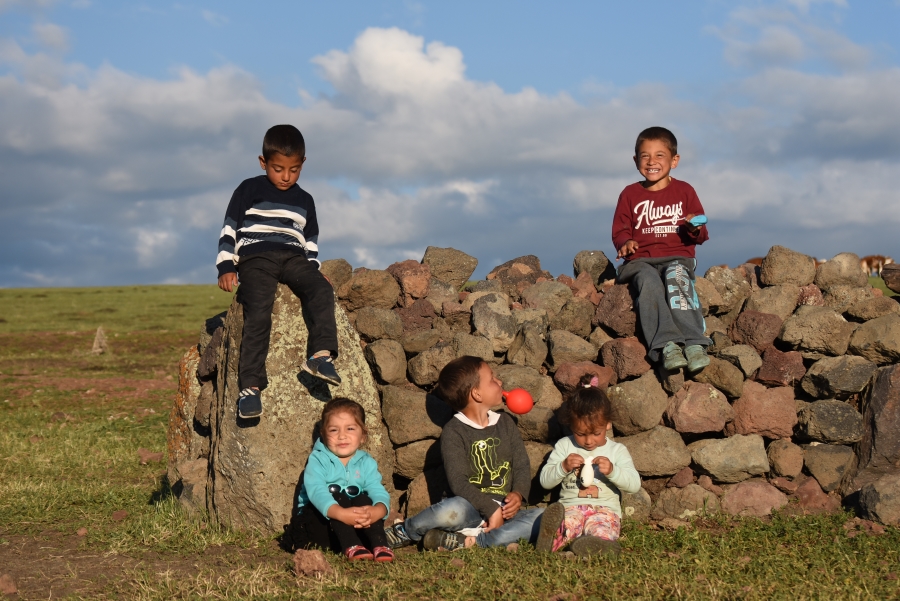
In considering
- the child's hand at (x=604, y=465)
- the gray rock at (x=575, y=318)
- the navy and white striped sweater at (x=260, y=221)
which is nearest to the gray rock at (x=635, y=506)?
the child's hand at (x=604, y=465)

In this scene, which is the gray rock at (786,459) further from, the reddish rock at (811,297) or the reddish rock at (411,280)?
the reddish rock at (411,280)

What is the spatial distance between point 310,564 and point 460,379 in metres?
1.66

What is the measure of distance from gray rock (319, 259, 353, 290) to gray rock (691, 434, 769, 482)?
10.6 feet

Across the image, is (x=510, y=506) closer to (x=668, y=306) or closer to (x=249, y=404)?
(x=249, y=404)

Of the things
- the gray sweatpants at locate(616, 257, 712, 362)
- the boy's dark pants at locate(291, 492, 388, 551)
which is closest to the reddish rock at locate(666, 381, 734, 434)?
the gray sweatpants at locate(616, 257, 712, 362)

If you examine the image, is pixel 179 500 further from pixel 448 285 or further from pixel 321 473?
pixel 448 285

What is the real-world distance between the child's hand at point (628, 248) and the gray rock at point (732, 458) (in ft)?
5.40

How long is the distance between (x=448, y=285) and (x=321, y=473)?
92.0 inches

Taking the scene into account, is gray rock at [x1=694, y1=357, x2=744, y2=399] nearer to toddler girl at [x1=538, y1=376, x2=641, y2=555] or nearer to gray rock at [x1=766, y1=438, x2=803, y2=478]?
gray rock at [x1=766, y1=438, x2=803, y2=478]

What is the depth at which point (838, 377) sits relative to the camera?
655 centimetres

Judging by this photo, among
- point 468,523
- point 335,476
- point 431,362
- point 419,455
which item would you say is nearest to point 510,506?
point 468,523

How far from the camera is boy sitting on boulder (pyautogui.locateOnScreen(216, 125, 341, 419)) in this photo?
589 centimetres

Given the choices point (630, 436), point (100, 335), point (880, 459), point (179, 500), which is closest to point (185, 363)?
point (179, 500)

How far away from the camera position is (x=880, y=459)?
6.37 meters
